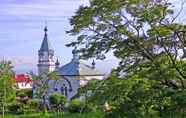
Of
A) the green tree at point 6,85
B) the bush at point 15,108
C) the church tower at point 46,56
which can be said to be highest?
the church tower at point 46,56

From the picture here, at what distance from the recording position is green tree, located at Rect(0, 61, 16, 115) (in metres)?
40.4

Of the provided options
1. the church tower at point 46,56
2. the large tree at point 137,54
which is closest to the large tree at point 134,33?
the large tree at point 137,54

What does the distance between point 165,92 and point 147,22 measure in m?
2.00

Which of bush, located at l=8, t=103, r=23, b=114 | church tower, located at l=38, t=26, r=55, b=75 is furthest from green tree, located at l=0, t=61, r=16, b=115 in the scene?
church tower, located at l=38, t=26, r=55, b=75

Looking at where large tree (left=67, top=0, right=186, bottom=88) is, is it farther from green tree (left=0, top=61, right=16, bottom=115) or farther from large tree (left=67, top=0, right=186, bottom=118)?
green tree (left=0, top=61, right=16, bottom=115)

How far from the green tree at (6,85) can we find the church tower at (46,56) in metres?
16.3

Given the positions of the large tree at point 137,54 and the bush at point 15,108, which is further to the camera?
the bush at point 15,108

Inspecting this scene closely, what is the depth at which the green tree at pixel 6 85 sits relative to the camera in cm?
4041

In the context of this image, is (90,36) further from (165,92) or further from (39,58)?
(39,58)

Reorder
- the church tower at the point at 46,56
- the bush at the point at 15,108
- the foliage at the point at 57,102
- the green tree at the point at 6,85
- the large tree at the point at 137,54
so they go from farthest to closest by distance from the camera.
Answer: the church tower at the point at 46,56 < the foliage at the point at 57,102 < the bush at the point at 15,108 < the green tree at the point at 6,85 < the large tree at the point at 137,54

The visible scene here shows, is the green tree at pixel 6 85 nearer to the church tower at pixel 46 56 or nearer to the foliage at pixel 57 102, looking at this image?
the foliage at pixel 57 102

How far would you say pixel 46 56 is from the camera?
60094mm

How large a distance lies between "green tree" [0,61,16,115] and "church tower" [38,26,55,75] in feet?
53.5

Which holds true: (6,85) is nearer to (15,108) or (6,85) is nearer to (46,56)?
(15,108)
